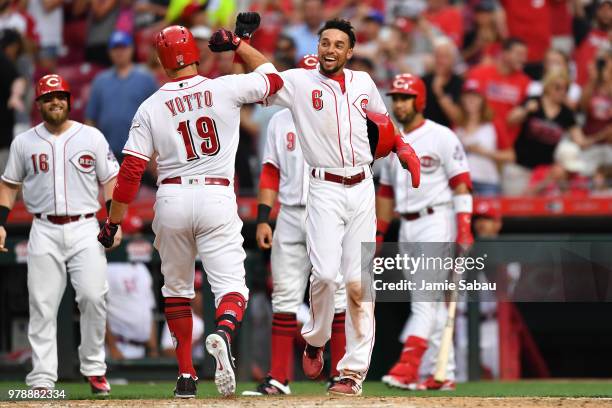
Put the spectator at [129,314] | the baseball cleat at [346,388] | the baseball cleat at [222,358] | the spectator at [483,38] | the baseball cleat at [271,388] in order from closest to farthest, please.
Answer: the baseball cleat at [222,358] → the baseball cleat at [346,388] → the baseball cleat at [271,388] → the spectator at [129,314] → the spectator at [483,38]

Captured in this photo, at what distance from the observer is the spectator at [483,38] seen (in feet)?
40.5

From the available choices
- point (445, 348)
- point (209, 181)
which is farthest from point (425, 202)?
point (209, 181)

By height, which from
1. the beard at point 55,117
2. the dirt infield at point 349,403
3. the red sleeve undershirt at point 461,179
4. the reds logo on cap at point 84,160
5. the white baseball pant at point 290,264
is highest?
the beard at point 55,117

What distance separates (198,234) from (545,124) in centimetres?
583

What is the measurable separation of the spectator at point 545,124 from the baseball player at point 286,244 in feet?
13.7

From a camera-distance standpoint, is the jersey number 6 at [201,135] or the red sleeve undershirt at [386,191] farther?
the red sleeve undershirt at [386,191]

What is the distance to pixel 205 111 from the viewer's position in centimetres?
644

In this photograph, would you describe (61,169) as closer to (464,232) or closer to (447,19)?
(464,232)

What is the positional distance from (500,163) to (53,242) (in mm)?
5114

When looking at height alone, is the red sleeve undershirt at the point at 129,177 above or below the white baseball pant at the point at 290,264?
above

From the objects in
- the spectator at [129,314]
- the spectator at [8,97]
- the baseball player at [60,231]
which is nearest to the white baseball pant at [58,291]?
the baseball player at [60,231]

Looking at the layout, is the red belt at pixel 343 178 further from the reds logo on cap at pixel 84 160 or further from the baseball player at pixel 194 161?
the reds logo on cap at pixel 84 160

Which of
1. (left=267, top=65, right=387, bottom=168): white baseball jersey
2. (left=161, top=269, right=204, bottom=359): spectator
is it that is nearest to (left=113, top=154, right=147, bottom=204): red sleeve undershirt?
(left=267, top=65, right=387, bottom=168): white baseball jersey

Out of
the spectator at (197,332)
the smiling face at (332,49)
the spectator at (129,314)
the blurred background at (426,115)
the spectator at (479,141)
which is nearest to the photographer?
the smiling face at (332,49)
